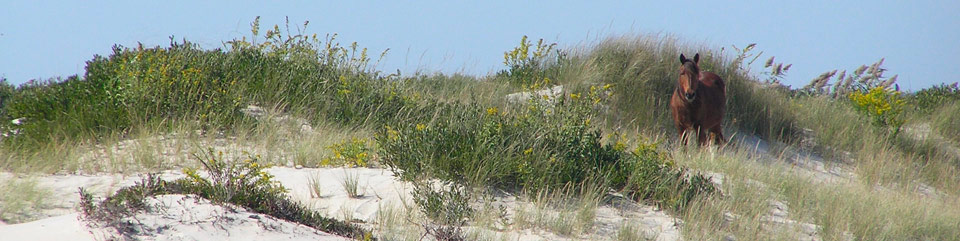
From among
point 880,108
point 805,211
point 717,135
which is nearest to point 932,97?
point 880,108

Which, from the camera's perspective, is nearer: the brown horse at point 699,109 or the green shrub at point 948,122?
the brown horse at point 699,109

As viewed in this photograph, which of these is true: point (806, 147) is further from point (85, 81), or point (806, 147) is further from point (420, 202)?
point (85, 81)

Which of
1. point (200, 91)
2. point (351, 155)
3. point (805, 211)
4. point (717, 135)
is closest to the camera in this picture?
point (805, 211)

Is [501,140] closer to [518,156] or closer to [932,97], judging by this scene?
[518,156]

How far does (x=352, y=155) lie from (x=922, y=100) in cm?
1358

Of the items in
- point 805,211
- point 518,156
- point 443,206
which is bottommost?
point 443,206

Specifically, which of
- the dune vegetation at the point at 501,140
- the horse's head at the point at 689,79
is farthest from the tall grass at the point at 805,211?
the horse's head at the point at 689,79

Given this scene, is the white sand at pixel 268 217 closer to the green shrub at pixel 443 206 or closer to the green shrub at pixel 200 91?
the green shrub at pixel 443 206

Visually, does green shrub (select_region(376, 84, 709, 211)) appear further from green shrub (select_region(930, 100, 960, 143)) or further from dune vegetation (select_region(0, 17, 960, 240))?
green shrub (select_region(930, 100, 960, 143))

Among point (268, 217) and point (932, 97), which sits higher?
point (932, 97)

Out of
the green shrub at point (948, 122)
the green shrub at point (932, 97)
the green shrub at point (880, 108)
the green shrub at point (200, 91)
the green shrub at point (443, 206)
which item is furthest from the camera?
the green shrub at point (932, 97)

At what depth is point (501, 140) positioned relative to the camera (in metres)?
7.18

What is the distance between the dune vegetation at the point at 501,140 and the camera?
6.52 metres

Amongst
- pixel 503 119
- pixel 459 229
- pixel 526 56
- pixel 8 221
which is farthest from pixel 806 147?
pixel 8 221
